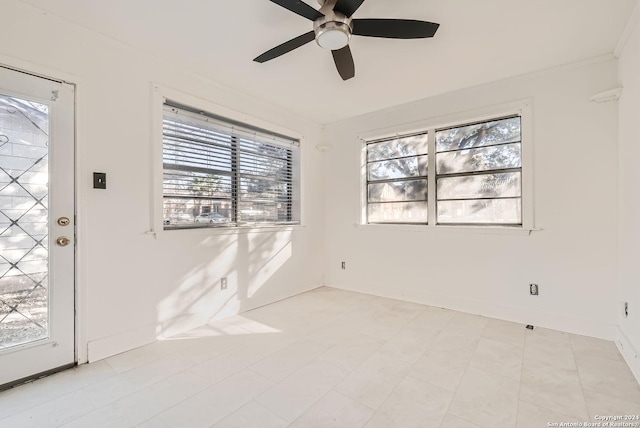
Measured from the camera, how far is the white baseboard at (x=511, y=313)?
2.63m

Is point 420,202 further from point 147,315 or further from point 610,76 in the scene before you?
point 147,315

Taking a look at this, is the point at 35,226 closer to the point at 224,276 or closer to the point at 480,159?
the point at 224,276

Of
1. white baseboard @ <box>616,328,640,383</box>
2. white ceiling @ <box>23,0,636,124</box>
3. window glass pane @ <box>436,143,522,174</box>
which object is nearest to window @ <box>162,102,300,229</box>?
white ceiling @ <box>23,0,636,124</box>

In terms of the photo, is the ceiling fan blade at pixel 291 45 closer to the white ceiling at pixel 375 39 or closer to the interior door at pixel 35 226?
the white ceiling at pixel 375 39

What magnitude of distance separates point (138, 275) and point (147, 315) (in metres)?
0.36

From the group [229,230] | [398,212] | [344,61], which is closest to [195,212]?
[229,230]

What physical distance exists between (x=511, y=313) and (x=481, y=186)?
134 cm

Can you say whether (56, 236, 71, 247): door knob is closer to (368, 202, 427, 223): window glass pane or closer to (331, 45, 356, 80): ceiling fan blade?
(331, 45, 356, 80): ceiling fan blade

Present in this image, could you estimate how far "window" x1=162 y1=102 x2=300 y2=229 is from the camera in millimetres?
2768

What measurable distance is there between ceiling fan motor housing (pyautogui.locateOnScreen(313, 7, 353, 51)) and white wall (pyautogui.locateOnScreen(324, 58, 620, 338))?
2.06 meters

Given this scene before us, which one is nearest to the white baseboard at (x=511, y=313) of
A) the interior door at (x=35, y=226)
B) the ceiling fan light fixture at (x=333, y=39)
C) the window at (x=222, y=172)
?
the window at (x=222, y=172)

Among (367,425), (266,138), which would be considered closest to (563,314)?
(367,425)

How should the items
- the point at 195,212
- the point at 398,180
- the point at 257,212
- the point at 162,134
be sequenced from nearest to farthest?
the point at 162,134, the point at 195,212, the point at 257,212, the point at 398,180

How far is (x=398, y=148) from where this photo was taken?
3.90 m
